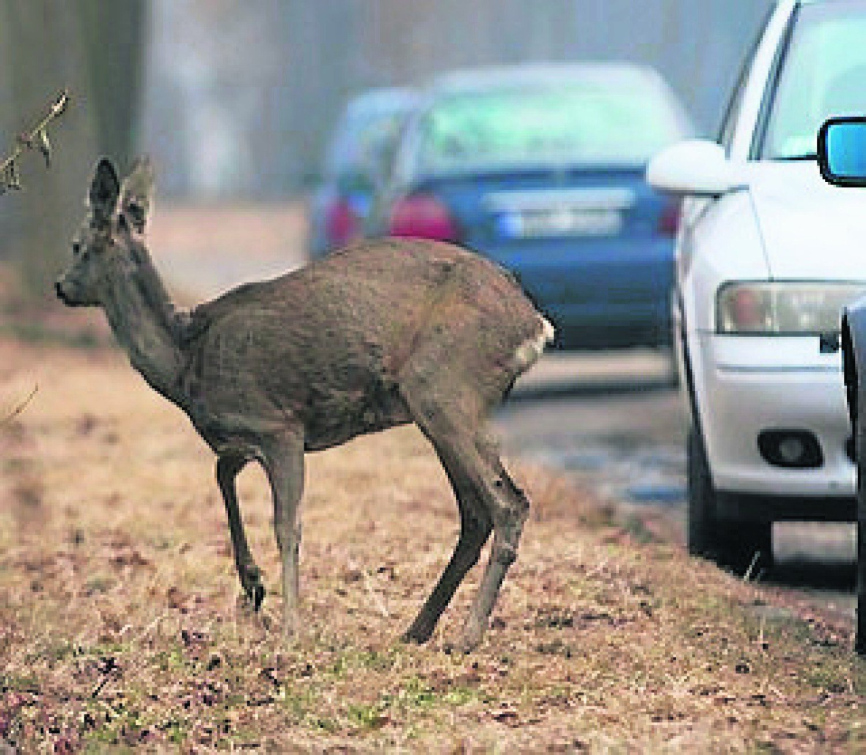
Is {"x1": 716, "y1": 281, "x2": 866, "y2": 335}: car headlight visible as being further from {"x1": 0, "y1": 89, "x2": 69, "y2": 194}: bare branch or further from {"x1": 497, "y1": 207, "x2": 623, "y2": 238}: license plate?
{"x1": 497, "y1": 207, "x2": 623, "y2": 238}: license plate

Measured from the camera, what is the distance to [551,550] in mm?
10086

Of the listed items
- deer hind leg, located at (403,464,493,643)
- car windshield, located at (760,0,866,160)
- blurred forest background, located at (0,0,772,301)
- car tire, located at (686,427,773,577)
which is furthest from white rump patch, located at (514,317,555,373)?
blurred forest background, located at (0,0,772,301)

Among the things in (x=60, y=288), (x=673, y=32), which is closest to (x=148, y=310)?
(x=60, y=288)

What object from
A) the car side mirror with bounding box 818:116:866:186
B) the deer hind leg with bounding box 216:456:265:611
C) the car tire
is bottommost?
the car tire

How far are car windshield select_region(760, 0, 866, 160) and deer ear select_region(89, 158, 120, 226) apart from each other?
265cm

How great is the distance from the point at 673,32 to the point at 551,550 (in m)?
56.8

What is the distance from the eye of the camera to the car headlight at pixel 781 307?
31.6 feet

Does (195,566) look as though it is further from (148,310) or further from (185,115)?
(185,115)

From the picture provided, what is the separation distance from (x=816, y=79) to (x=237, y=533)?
3.02m

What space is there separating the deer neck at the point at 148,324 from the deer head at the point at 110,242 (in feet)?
0.05

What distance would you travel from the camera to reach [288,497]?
8258mm

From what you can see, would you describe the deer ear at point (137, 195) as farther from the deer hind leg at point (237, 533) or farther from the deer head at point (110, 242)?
the deer hind leg at point (237, 533)

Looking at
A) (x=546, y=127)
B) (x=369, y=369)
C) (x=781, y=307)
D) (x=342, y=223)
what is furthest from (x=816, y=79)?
(x=342, y=223)

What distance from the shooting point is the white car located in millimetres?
9648
